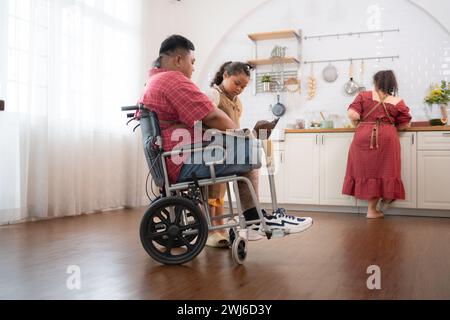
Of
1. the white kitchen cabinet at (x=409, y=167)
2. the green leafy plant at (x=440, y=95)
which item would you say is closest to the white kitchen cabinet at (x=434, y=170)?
the white kitchen cabinet at (x=409, y=167)

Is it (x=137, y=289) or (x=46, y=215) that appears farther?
(x=46, y=215)

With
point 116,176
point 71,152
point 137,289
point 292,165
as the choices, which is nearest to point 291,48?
point 292,165

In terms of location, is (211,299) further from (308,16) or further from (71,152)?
(308,16)

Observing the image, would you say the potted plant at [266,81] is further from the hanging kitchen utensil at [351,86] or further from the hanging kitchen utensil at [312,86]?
the hanging kitchen utensil at [351,86]

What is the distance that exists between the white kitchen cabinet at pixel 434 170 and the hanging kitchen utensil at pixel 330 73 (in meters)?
1.25

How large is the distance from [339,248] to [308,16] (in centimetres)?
357

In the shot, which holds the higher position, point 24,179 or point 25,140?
point 25,140

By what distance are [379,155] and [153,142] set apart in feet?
9.16

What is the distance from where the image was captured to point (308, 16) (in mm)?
5383

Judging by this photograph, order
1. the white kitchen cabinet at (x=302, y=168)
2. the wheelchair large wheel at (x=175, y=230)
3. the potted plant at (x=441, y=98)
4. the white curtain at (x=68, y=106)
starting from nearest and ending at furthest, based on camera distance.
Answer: the wheelchair large wheel at (x=175, y=230) → the white curtain at (x=68, y=106) → the potted plant at (x=441, y=98) → the white kitchen cabinet at (x=302, y=168)

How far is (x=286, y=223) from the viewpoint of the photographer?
7.10 ft

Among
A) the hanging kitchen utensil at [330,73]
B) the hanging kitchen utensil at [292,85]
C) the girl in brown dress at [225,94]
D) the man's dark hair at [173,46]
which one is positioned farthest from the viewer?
the hanging kitchen utensil at [292,85]

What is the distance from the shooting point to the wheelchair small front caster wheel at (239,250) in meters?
2.03

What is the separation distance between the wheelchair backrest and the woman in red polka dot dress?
2.71 meters
